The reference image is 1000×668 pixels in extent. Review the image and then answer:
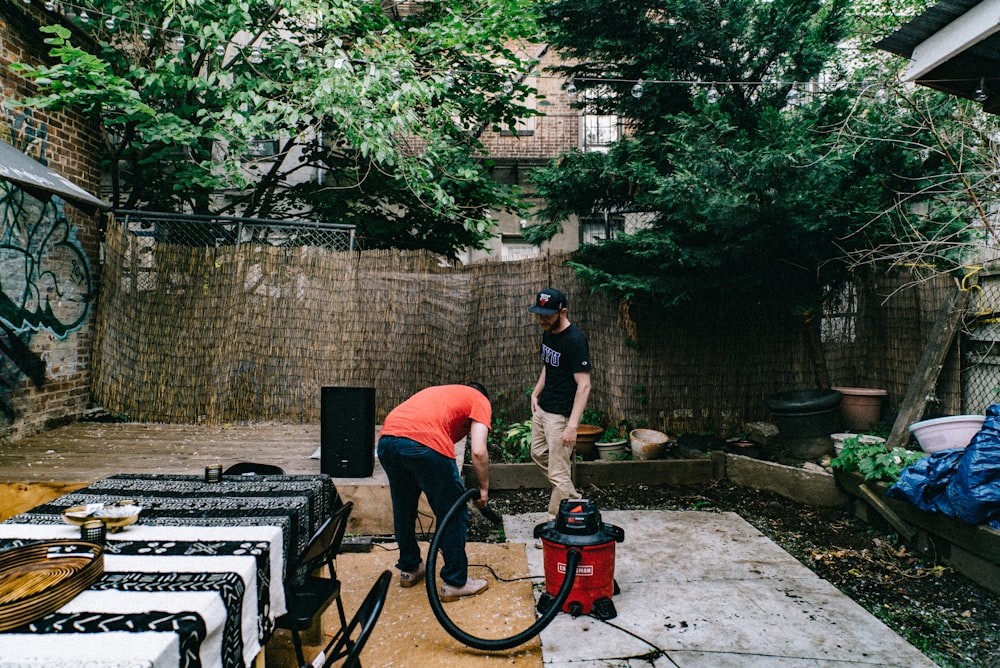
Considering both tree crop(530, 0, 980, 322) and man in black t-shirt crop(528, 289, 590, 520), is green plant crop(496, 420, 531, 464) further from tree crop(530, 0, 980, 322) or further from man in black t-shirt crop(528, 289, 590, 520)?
tree crop(530, 0, 980, 322)

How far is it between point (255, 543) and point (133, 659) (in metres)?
0.86

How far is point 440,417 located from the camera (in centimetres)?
388

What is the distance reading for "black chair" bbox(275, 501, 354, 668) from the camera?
257 cm

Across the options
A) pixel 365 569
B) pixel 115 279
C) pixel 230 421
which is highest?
pixel 115 279

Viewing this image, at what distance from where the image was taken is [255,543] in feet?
7.78

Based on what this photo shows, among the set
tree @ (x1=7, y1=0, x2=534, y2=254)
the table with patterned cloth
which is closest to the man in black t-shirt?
the table with patterned cloth

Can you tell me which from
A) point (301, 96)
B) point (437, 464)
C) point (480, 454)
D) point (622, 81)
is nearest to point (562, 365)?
point (480, 454)

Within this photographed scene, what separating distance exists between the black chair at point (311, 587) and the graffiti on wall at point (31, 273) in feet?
16.8

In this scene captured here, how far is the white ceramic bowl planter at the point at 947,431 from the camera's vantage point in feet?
16.3

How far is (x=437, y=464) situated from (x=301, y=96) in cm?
594

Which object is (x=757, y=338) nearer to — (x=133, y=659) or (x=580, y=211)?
(x=580, y=211)

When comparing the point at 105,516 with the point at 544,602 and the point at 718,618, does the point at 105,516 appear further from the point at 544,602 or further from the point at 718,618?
the point at 718,618

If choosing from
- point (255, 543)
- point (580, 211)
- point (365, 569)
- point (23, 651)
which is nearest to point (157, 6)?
point (580, 211)

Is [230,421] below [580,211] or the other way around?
below
